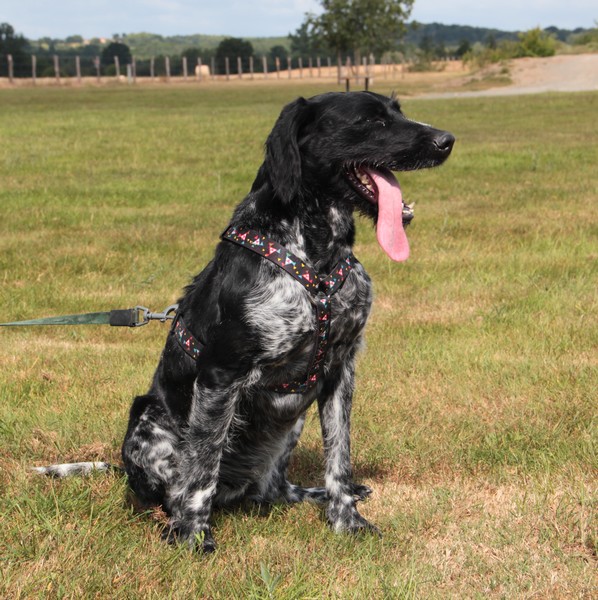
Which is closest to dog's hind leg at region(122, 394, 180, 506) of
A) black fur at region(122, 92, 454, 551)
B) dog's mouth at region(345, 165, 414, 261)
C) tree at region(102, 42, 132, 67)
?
black fur at region(122, 92, 454, 551)

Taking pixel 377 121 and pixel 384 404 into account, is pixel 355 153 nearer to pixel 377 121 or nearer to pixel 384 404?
pixel 377 121

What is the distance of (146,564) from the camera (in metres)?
3.62

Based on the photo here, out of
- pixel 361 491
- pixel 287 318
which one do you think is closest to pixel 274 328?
pixel 287 318

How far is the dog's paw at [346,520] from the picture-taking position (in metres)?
4.10

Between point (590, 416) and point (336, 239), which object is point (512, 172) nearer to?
point (590, 416)

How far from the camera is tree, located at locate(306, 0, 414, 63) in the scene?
7206cm

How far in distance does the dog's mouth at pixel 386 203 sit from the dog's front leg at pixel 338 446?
677 mm

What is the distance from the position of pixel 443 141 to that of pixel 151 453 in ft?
6.28

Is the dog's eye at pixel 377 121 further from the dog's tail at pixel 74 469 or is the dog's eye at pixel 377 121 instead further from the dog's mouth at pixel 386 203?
the dog's tail at pixel 74 469

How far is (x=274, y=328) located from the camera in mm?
3766

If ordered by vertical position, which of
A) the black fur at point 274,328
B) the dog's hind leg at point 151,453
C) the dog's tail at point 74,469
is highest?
the black fur at point 274,328

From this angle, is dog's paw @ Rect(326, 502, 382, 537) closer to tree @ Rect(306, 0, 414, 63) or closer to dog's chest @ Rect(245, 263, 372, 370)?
dog's chest @ Rect(245, 263, 372, 370)

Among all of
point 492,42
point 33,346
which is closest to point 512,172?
point 33,346

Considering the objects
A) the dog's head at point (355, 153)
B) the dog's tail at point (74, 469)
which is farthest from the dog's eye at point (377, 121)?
the dog's tail at point (74, 469)
